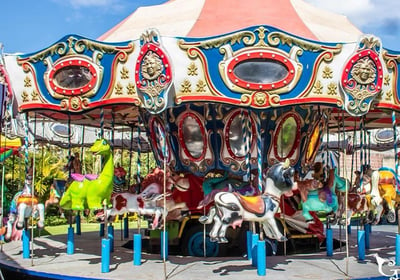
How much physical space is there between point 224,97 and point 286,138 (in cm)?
272

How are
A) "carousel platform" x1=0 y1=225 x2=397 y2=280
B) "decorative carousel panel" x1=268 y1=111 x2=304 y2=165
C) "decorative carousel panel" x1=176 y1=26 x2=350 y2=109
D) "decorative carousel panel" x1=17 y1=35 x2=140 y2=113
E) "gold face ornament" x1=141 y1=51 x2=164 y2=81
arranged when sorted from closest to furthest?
→ "carousel platform" x1=0 y1=225 x2=397 y2=280, "decorative carousel panel" x1=176 y1=26 x2=350 y2=109, "gold face ornament" x1=141 y1=51 x2=164 y2=81, "decorative carousel panel" x1=17 y1=35 x2=140 y2=113, "decorative carousel panel" x1=268 y1=111 x2=304 y2=165

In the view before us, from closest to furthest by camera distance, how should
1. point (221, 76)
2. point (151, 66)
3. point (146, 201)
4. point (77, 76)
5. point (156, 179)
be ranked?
point (221, 76) → point (151, 66) → point (77, 76) → point (146, 201) → point (156, 179)

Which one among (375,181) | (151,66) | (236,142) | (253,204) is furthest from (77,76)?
(375,181)

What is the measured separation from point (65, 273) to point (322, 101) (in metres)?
4.71

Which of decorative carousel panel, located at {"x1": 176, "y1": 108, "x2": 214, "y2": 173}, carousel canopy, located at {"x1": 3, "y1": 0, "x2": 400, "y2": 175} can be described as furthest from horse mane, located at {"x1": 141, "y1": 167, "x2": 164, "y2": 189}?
decorative carousel panel, located at {"x1": 176, "y1": 108, "x2": 214, "y2": 173}

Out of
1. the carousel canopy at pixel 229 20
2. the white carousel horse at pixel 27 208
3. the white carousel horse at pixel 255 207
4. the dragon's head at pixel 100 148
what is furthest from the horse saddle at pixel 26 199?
the white carousel horse at pixel 255 207

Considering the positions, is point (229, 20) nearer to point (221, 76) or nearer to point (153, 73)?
point (221, 76)

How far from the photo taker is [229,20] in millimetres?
10016

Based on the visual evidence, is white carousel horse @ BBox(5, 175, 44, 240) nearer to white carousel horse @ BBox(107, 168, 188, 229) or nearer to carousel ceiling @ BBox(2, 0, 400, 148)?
white carousel horse @ BBox(107, 168, 188, 229)

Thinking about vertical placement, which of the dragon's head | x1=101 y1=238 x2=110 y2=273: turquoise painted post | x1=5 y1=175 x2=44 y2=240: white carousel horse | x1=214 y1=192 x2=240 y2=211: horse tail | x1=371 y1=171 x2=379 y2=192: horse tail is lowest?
x1=101 y1=238 x2=110 y2=273: turquoise painted post

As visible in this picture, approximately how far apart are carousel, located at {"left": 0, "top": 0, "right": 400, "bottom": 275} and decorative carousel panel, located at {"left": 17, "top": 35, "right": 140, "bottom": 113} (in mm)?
19

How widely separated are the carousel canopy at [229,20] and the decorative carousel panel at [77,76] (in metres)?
1.21

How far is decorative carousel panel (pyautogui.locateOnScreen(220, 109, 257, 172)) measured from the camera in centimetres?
1030

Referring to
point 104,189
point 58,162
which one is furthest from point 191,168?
point 58,162
